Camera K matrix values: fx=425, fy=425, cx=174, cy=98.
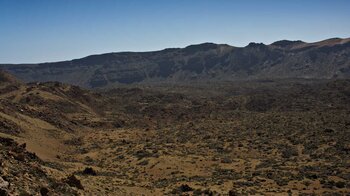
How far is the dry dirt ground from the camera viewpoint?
27031mm

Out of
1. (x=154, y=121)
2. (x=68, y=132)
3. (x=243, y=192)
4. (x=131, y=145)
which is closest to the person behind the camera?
(x=243, y=192)

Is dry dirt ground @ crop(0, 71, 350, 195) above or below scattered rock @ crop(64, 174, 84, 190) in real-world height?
below

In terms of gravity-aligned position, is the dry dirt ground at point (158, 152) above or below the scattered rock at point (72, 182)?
below

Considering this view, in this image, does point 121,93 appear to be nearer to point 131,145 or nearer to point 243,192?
point 131,145

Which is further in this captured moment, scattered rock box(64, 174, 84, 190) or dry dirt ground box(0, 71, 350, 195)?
dry dirt ground box(0, 71, 350, 195)

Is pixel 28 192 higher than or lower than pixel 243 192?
higher

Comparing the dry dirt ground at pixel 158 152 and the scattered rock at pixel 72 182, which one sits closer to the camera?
the scattered rock at pixel 72 182

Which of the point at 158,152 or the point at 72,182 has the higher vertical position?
the point at 72,182

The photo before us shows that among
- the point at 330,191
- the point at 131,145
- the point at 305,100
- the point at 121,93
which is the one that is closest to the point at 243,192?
the point at 330,191

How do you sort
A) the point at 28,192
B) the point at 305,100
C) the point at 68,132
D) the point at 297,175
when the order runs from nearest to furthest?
1. the point at 28,192
2. the point at 297,175
3. the point at 68,132
4. the point at 305,100

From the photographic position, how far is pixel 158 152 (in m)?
46.0

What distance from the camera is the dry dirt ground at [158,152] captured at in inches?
1064

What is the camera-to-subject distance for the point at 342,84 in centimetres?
11975

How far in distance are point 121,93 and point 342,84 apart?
6685 cm
